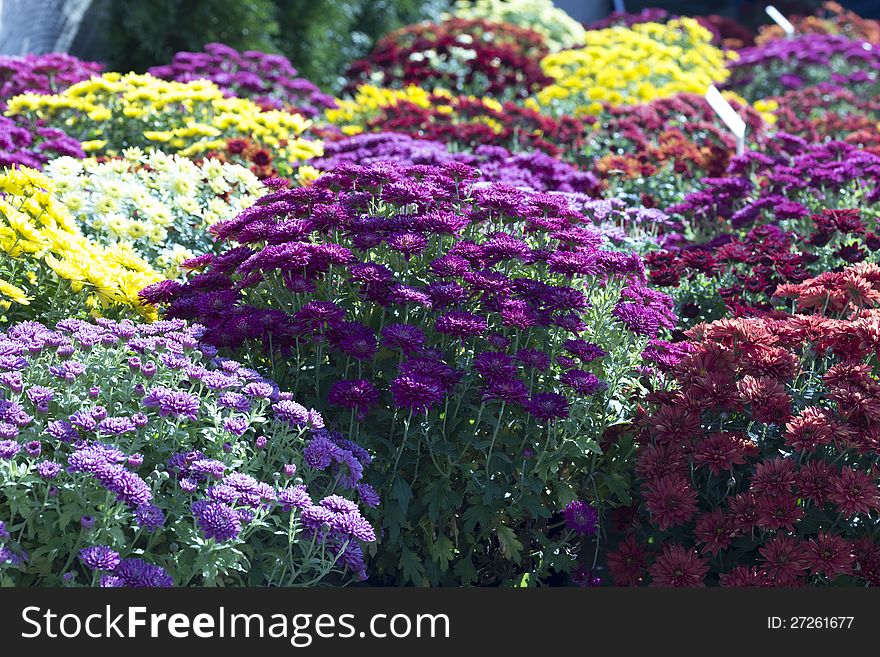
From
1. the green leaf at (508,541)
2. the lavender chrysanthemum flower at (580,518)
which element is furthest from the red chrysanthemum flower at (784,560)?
the green leaf at (508,541)

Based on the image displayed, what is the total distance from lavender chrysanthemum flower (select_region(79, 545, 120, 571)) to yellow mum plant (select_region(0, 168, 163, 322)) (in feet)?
4.08

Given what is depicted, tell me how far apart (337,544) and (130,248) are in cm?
194

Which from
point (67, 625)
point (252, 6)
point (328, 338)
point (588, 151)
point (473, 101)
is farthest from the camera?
point (252, 6)

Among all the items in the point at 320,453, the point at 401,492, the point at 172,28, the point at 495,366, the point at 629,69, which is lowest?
the point at 172,28

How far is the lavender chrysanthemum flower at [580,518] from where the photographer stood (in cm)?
345

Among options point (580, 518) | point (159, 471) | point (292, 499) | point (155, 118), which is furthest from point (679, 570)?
point (155, 118)

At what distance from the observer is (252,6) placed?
10.1 meters

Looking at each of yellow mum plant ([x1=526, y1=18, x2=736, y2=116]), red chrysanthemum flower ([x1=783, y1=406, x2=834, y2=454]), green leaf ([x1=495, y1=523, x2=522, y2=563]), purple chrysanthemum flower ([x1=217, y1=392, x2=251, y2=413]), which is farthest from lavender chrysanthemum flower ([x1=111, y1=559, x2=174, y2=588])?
yellow mum plant ([x1=526, y1=18, x2=736, y2=116])

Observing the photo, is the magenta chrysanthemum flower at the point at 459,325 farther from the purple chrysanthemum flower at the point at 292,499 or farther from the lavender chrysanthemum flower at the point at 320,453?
the purple chrysanthemum flower at the point at 292,499

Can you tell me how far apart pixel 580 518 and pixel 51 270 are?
2127mm

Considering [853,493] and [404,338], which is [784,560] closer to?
[853,493]

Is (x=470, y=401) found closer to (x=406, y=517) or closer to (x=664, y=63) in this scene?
(x=406, y=517)

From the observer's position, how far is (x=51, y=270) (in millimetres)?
3742

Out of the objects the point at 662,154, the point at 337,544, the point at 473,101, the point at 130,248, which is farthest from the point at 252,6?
the point at 337,544
